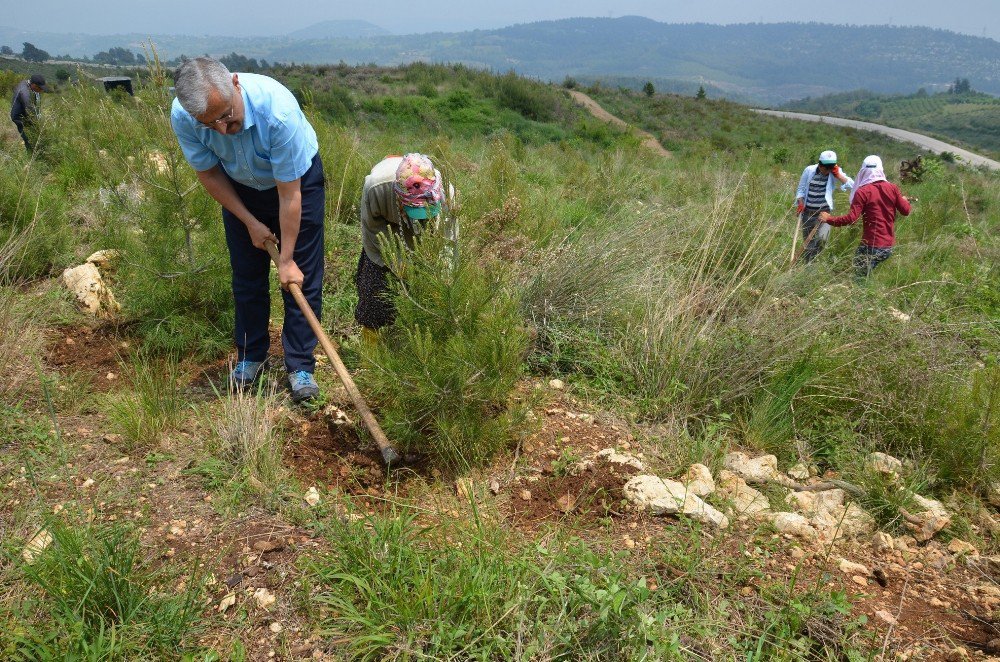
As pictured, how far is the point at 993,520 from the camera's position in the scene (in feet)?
7.75

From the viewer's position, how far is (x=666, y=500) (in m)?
2.13

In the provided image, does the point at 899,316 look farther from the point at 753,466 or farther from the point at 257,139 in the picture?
the point at 257,139

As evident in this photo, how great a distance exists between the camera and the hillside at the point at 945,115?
191 ft

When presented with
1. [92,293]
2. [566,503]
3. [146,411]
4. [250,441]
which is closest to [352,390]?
[250,441]

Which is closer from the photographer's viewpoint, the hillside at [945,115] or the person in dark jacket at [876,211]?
the person in dark jacket at [876,211]

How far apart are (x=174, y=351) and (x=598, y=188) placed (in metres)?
4.96

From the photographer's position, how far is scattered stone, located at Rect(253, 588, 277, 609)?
171 centimetres

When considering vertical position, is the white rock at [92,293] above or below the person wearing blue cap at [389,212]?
below

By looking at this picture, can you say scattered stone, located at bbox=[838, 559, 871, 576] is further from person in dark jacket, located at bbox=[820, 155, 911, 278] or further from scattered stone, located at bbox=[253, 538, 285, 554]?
person in dark jacket, located at bbox=[820, 155, 911, 278]

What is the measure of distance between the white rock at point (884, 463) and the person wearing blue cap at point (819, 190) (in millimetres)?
3458

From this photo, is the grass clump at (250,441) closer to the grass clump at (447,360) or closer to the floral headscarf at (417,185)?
the grass clump at (447,360)

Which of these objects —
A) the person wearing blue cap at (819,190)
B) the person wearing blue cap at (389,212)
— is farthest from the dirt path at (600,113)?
the person wearing blue cap at (389,212)

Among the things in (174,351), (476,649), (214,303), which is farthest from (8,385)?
(476,649)

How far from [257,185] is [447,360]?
1.22 metres
